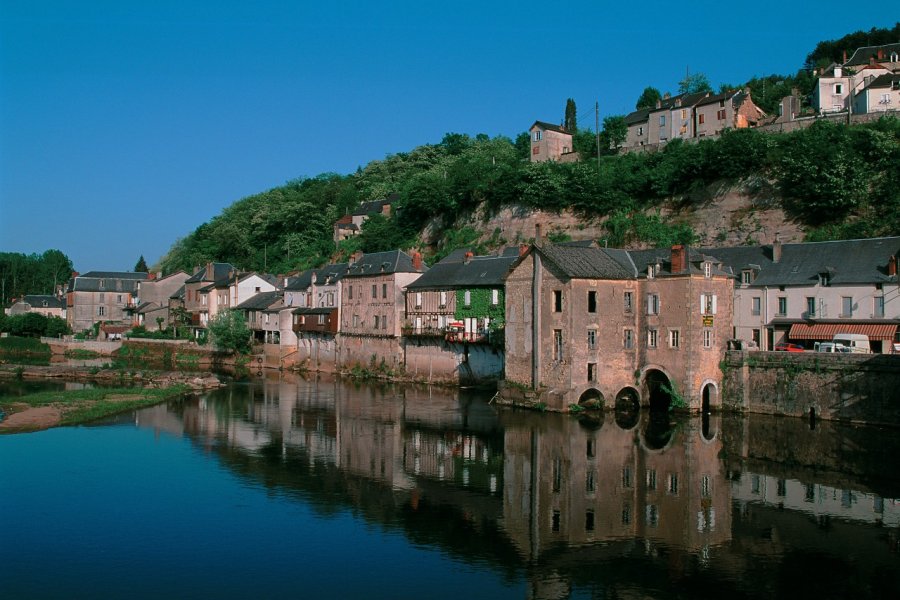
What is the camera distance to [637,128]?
2596 inches

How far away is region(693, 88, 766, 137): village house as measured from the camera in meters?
58.3

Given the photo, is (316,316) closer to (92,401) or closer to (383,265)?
(383,265)

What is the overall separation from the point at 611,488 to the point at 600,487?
0.32m

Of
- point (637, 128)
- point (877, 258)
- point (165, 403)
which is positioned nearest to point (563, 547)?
point (877, 258)

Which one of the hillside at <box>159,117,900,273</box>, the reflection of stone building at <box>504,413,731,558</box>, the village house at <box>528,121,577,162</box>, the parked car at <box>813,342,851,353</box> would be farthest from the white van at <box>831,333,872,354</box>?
the village house at <box>528,121,577,162</box>

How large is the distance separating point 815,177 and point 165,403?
38473 mm

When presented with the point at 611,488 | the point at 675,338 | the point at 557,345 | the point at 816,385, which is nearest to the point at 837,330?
the point at 816,385

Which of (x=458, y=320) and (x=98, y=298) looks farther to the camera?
(x=98, y=298)

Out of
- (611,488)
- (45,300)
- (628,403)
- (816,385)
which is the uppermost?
(45,300)

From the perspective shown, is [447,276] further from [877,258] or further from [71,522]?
[71,522]

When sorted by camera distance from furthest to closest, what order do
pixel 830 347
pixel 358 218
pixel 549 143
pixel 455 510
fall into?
pixel 358 218
pixel 549 143
pixel 830 347
pixel 455 510

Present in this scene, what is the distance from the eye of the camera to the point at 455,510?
21.5 m

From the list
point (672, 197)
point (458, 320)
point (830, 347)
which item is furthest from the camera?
point (672, 197)

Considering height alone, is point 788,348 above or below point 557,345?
below
